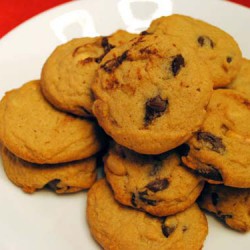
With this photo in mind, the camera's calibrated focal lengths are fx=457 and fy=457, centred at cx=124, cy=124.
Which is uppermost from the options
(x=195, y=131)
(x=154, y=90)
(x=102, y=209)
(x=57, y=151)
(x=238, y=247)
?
(x=154, y=90)

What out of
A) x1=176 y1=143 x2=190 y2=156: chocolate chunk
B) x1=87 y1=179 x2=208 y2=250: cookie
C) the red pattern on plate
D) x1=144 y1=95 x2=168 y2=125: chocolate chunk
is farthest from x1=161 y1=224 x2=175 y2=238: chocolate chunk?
the red pattern on plate

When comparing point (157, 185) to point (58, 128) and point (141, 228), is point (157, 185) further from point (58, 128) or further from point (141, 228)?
point (58, 128)

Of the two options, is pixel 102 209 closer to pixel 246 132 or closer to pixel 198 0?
pixel 246 132

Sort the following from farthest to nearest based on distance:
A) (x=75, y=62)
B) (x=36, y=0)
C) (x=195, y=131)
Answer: (x=36, y=0) → (x=75, y=62) → (x=195, y=131)

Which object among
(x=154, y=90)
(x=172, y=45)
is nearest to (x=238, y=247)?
(x=154, y=90)

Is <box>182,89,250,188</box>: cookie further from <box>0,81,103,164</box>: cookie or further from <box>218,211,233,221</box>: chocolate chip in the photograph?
<box>0,81,103,164</box>: cookie

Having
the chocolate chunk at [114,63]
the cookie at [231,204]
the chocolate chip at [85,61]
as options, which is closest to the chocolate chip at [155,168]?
the cookie at [231,204]

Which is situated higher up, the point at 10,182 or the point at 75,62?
the point at 75,62
